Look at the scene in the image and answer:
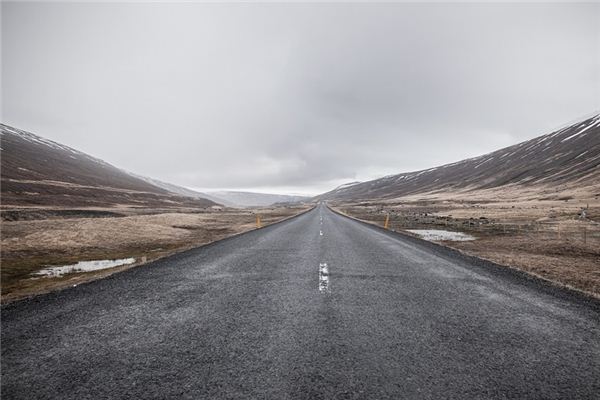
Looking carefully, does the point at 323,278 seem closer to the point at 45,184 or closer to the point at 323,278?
the point at 323,278

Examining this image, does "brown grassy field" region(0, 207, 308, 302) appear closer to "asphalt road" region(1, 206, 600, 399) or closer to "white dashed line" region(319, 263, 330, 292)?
"asphalt road" region(1, 206, 600, 399)

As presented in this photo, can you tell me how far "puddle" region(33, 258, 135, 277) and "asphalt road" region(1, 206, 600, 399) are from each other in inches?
161

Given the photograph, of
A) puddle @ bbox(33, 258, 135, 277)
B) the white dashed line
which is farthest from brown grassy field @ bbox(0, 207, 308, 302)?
the white dashed line

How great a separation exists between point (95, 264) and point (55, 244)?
21.7 feet

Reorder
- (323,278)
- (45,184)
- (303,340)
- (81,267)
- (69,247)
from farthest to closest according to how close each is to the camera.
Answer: (45,184), (69,247), (81,267), (323,278), (303,340)

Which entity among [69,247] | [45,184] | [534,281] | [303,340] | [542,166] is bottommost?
[69,247]

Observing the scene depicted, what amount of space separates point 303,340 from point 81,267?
476 inches

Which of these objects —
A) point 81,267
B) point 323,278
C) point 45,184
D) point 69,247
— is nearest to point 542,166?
point 323,278

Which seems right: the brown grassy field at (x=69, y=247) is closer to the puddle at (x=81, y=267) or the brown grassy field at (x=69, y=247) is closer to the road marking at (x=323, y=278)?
the puddle at (x=81, y=267)

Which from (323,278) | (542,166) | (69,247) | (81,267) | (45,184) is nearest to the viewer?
(323,278)

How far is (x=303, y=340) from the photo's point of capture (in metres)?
5.01

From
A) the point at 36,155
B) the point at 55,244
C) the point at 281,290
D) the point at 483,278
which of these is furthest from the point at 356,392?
the point at 36,155

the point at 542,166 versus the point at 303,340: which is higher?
the point at 542,166

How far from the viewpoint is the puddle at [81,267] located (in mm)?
11555
